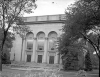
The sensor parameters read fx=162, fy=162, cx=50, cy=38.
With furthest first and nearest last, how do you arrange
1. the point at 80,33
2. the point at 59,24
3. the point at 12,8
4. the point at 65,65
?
the point at 59,24, the point at 65,65, the point at 80,33, the point at 12,8

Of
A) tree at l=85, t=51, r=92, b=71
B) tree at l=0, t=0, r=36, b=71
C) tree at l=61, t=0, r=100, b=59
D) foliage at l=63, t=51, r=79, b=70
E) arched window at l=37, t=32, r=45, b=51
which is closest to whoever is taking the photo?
tree at l=61, t=0, r=100, b=59

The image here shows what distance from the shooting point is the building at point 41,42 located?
50.9 meters

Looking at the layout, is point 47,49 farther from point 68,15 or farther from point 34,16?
point 68,15

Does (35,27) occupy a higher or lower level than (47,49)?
higher

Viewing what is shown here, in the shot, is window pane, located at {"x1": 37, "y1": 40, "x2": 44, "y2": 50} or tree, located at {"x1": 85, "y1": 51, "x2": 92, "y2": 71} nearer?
tree, located at {"x1": 85, "y1": 51, "x2": 92, "y2": 71}

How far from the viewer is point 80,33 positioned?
23.6m

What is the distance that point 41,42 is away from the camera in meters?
53.2

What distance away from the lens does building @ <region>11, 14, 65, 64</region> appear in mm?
50875

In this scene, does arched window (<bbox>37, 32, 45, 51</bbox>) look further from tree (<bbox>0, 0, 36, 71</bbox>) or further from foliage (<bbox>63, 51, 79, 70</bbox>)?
tree (<bbox>0, 0, 36, 71</bbox>)

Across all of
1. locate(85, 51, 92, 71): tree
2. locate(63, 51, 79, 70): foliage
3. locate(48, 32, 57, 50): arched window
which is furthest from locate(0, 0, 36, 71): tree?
locate(48, 32, 57, 50): arched window

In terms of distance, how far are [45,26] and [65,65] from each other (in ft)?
58.4

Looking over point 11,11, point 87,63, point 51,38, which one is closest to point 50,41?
point 51,38

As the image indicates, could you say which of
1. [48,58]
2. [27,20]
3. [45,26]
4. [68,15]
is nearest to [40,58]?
[48,58]

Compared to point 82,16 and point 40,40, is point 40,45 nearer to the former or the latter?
point 40,40
